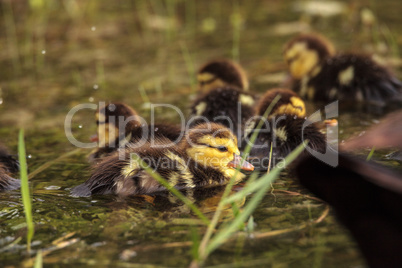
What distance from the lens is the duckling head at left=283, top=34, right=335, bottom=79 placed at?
14.0 feet

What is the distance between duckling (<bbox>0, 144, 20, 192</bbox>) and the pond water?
3.3 inches

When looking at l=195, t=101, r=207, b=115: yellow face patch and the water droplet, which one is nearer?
the water droplet

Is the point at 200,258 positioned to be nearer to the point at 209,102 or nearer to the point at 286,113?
the point at 286,113

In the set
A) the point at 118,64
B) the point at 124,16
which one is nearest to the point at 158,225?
the point at 118,64

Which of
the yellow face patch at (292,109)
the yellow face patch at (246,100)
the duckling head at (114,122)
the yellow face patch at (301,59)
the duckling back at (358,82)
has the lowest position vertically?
the duckling head at (114,122)

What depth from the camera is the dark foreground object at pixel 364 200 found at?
1.40 metres

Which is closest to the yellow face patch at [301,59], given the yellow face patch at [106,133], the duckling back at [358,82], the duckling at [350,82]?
the duckling at [350,82]

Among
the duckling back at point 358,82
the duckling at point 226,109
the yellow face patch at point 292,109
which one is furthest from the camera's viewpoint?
the duckling back at point 358,82

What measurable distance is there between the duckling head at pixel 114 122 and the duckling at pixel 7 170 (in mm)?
461

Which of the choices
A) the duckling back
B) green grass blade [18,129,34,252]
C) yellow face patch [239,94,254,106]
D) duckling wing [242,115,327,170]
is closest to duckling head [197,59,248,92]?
yellow face patch [239,94,254,106]

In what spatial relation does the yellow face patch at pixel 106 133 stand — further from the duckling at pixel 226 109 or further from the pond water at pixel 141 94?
the duckling at pixel 226 109

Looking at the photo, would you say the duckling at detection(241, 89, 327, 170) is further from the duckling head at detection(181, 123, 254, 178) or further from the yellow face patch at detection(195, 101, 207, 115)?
the yellow face patch at detection(195, 101, 207, 115)

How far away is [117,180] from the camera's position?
8.28ft

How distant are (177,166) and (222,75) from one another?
4.66 feet
